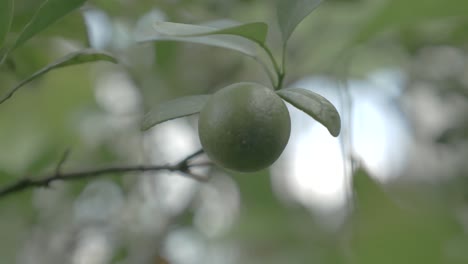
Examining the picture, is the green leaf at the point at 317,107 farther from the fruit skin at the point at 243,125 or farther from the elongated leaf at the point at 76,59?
the elongated leaf at the point at 76,59

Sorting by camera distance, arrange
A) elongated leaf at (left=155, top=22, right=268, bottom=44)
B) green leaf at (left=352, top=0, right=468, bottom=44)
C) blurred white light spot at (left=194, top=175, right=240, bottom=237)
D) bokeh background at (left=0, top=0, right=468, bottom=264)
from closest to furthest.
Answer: elongated leaf at (left=155, top=22, right=268, bottom=44)
green leaf at (left=352, top=0, right=468, bottom=44)
bokeh background at (left=0, top=0, right=468, bottom=264)
blurred white light spot at (left=194, top=175, right=240, bottom=237)

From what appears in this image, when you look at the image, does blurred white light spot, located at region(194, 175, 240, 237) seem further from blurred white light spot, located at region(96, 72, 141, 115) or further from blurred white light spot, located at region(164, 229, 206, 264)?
blurred white light spot, located at region(96, 72, 141, 115)

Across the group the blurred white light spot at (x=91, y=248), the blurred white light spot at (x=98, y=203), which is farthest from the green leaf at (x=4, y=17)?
the blurred white light spot at (x=91, y=248)

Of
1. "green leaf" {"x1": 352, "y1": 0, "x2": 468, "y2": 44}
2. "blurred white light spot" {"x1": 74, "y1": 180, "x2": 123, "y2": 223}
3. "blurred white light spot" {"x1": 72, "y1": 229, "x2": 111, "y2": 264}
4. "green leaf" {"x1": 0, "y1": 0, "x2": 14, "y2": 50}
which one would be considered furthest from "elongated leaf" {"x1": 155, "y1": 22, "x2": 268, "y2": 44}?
"blurred white light spot" {"x1": 72, "y1": 229, "x2": 111, "y2": 264}

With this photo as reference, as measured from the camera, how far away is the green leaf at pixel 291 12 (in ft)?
1.59

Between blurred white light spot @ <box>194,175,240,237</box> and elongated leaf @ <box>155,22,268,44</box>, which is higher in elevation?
elongated leaf @ <box>155,22,268,44</box>

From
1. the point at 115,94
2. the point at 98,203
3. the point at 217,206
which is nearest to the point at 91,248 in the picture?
the point at 98,203

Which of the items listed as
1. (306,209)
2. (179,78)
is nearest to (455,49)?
(306,209)

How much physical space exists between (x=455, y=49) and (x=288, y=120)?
2.88 ft

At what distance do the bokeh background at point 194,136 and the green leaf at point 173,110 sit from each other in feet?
1.23

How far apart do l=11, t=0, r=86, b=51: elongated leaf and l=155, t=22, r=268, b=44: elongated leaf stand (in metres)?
0.07

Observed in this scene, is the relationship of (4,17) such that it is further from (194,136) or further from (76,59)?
(194,136)

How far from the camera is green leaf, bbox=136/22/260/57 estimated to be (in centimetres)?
43

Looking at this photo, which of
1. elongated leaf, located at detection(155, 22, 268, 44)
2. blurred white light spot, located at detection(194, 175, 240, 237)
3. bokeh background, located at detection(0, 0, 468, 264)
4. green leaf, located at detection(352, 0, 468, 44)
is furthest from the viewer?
blurred white light spot, located at detection(194, 175, 240, 237)
